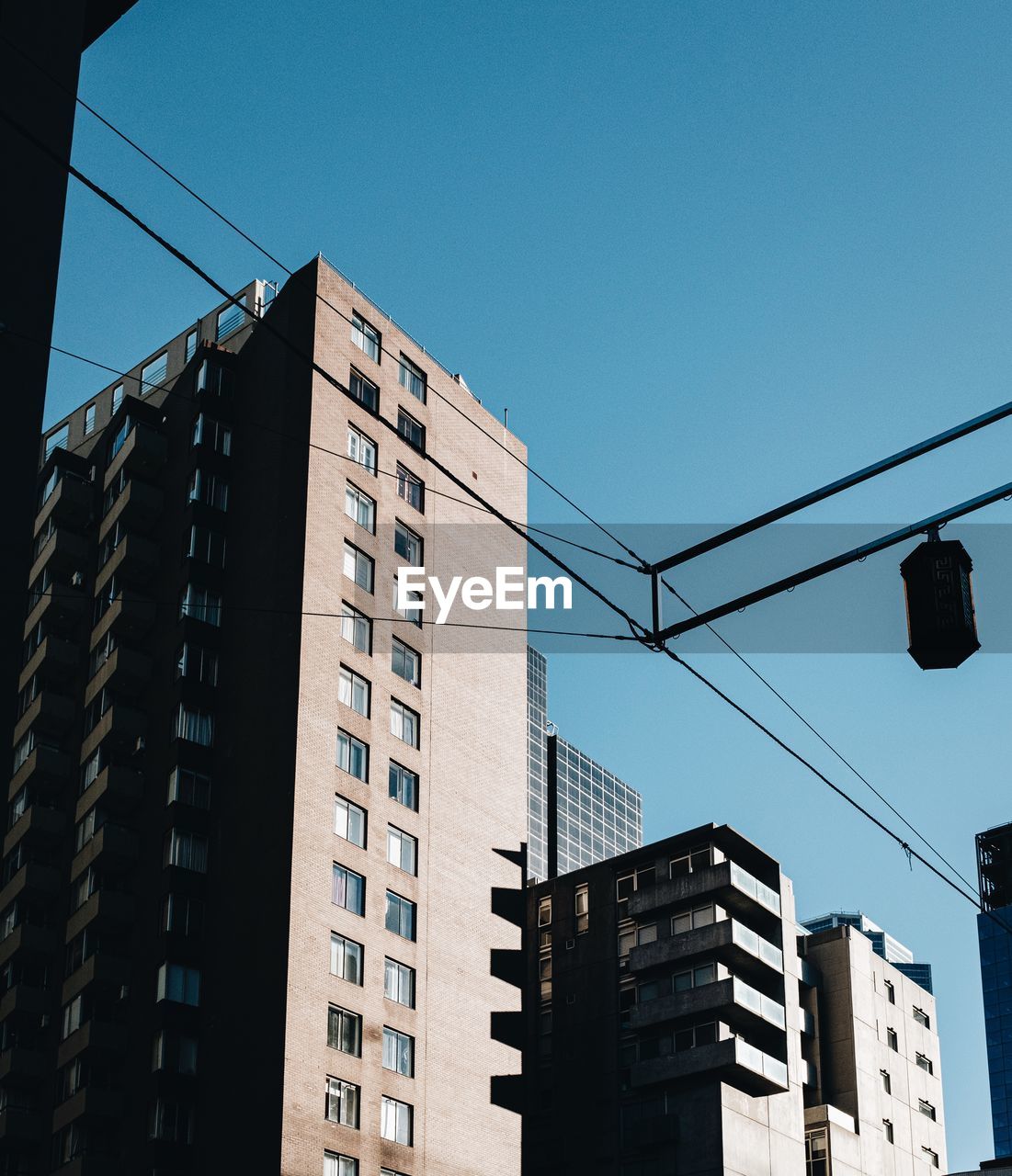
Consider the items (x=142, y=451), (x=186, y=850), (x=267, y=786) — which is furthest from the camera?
(x=142, y=451)

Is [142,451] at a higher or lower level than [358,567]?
higher

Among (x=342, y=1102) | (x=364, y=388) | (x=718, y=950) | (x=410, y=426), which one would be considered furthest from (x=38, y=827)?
(x=718, y=950)

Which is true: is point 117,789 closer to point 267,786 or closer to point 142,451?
point 267,786

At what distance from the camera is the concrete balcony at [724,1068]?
78.2 meters

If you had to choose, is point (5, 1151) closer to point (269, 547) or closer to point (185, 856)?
point (185, 856)

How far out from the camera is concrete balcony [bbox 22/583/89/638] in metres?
75.4

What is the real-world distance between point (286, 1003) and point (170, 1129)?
21.5ft

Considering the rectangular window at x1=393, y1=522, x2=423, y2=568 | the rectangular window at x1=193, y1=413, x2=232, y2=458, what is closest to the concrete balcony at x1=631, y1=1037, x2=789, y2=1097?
the rectangular window at x1=393, y1=522, x2=423, y2=568

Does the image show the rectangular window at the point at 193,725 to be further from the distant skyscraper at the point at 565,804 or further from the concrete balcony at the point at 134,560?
the distant skyscraper at the point at 565,804

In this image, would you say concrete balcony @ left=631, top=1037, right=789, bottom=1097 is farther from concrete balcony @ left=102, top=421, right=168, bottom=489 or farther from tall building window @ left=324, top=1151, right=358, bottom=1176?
concrete balcony @ left=102, top=421, right=168, bottom=489

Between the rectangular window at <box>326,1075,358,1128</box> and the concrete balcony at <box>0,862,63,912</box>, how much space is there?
56.6 ft

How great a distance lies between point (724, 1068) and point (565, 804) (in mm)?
83193

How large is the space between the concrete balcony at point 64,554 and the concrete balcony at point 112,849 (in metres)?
15.8

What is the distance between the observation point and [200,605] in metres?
68.8
